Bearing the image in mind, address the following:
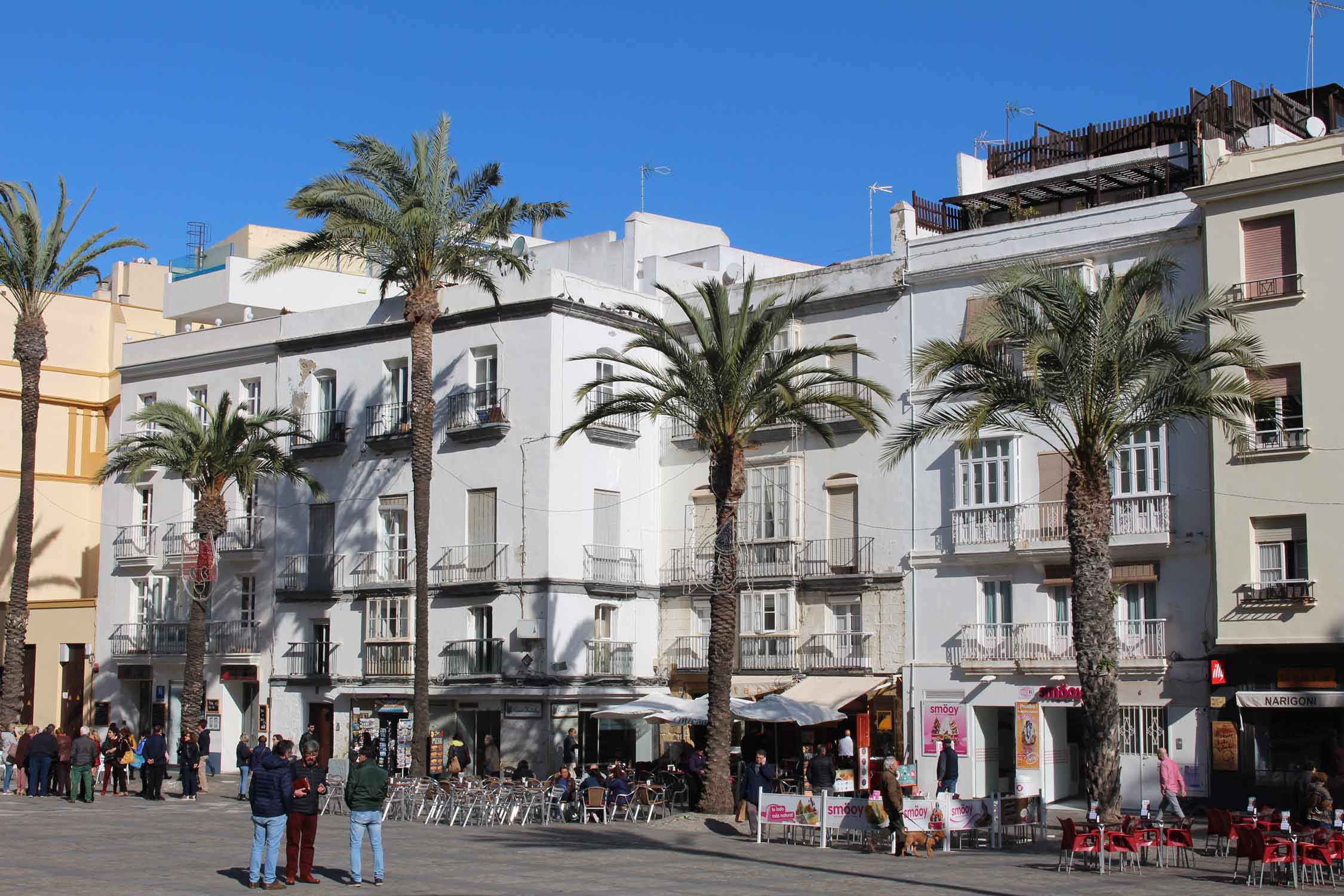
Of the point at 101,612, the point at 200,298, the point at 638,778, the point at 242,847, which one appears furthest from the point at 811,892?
the point at 200,298

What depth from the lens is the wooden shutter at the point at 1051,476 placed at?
35281mm

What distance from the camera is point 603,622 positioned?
41469 mm

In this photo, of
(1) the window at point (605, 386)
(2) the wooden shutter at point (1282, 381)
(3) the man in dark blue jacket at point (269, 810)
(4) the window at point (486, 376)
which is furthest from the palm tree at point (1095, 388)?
(4) the window at point (486, 376)

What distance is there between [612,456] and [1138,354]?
18.7 metres

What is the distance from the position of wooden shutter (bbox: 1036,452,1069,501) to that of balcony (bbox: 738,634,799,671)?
723 cm

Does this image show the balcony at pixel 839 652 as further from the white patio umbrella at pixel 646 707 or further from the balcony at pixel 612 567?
the balcony at pixel 612 567

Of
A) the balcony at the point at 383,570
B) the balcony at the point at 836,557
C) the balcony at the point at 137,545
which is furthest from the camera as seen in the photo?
the balcony at the point at 137,545

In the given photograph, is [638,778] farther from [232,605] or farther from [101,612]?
[101,612]

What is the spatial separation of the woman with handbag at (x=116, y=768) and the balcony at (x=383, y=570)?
326 inches

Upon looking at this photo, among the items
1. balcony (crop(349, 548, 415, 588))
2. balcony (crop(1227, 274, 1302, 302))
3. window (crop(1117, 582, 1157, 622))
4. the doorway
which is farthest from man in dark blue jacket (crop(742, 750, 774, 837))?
the doorway

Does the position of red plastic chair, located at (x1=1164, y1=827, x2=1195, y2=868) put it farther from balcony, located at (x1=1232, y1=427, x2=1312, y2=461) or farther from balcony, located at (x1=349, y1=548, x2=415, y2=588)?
balcony, located at (x1=349, y1=548, x2=415, y2=588)

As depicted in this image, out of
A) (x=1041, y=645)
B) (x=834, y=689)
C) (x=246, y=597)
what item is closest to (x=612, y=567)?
(x=834, y=689)

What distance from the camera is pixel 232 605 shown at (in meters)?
47.4

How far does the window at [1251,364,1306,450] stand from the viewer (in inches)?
1254
